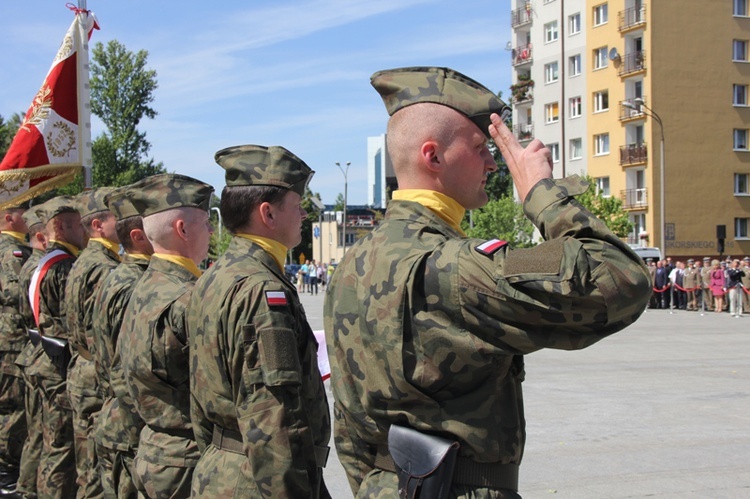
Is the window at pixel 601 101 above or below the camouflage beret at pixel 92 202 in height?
above

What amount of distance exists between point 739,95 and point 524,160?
5436 centimetres

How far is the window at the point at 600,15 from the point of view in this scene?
53.2 metres

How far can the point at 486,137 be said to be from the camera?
2.76 m

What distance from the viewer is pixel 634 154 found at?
2002 inches

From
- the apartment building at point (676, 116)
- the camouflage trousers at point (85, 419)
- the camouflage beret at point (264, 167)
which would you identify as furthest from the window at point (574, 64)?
the camouflage beret at point (264, 167)

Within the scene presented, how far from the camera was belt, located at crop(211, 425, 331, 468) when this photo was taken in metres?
3.63

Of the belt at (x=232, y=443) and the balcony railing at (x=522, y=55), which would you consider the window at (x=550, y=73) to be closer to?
the balcony railing at (x=522, y=55)

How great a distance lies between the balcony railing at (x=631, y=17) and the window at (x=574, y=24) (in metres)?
4.48

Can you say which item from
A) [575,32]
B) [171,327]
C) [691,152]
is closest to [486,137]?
[171,327]

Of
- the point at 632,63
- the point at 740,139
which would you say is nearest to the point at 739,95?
the point at 740,139

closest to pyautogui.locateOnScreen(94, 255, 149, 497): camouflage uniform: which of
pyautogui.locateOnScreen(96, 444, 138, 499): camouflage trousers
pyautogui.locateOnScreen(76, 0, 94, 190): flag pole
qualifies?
pyautogui.locateOnScreen(96, 444, 138, 499): camouflage trousers

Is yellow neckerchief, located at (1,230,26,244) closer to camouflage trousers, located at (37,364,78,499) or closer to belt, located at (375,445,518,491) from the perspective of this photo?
camouflage trousers, located at (37,364,78,499)

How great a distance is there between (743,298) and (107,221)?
27.9m

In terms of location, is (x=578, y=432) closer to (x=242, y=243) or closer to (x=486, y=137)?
(x=242, y=243)
